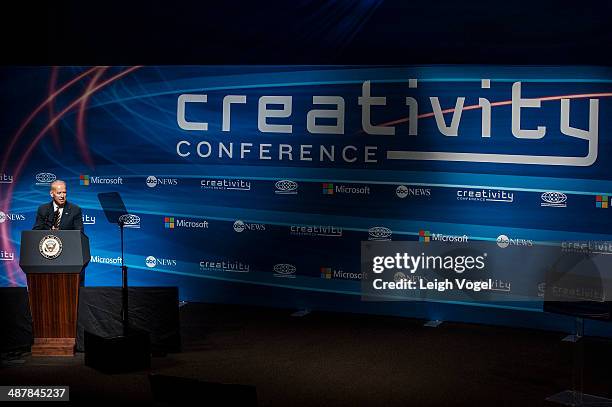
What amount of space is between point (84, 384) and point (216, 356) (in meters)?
1.20

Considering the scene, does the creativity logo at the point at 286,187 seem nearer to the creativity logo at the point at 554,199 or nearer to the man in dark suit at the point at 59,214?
the man in dark suit at the point at 59,214

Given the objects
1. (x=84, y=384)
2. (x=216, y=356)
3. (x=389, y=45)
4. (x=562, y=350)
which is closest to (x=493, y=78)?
(x=389, y=45)

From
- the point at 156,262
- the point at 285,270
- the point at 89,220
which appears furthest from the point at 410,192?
the point at 89,220

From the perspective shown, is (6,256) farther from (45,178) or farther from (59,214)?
(59,214)

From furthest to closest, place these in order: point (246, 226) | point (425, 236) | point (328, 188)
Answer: point (246, 226) < point (328, 188) < point (425, 236)

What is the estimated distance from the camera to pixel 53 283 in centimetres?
719

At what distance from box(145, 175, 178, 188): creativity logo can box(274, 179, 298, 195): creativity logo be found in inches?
42.8

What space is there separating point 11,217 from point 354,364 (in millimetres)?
4403

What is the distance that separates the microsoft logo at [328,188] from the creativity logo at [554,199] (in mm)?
1990

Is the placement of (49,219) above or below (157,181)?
below

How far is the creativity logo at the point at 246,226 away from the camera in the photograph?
9094mm

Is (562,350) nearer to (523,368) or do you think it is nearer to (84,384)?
(523,368)

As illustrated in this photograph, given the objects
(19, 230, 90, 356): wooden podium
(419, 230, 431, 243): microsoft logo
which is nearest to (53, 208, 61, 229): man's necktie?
(19, 230, 90, 356): wooden podium

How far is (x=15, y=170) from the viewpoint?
9.62 meters
